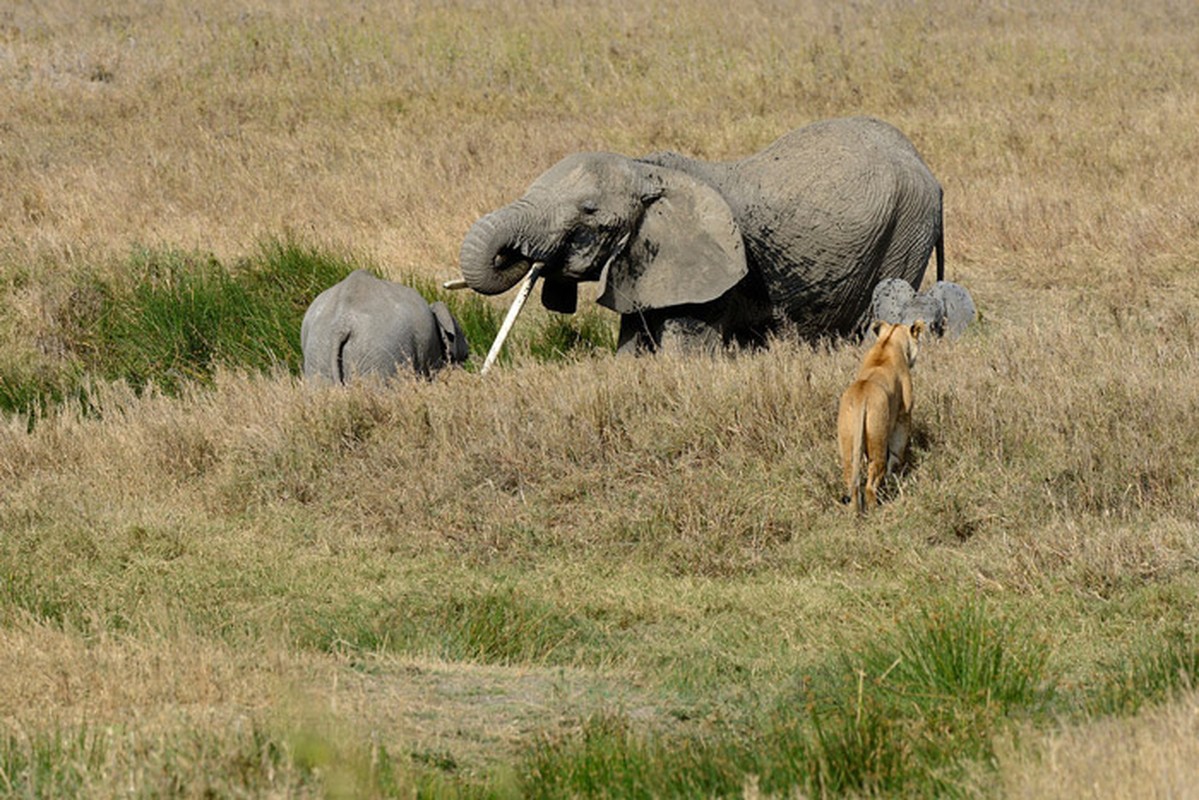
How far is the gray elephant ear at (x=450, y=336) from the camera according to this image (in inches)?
432

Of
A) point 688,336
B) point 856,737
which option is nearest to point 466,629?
point 856,737

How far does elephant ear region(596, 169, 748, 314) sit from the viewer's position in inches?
402

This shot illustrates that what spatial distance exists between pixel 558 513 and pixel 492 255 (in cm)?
191

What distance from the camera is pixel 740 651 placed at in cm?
684

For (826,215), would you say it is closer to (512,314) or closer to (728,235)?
(728,235)

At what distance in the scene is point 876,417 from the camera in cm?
789

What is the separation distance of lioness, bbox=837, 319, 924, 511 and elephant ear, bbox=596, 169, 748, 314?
1.82m

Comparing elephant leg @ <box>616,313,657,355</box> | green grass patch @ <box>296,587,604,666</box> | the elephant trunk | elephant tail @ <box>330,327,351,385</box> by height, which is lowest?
green grass patch @ <box>296,587,604,666</box>

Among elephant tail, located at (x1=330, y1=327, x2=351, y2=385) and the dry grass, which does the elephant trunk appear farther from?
the dry grass

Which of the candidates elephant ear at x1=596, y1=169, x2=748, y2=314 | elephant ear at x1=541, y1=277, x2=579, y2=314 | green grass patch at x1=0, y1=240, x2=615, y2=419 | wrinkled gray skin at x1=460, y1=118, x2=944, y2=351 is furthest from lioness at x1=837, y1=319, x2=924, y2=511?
green grass patch at x1=0, y1=240, x2=615, y2=419

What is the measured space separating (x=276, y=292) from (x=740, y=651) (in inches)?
293

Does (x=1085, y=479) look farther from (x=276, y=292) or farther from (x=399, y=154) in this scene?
(x=399, y=154)

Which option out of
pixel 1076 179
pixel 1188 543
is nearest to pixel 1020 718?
pixel 1188 543

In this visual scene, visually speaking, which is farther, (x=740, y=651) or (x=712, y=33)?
(x=712, y=33)
